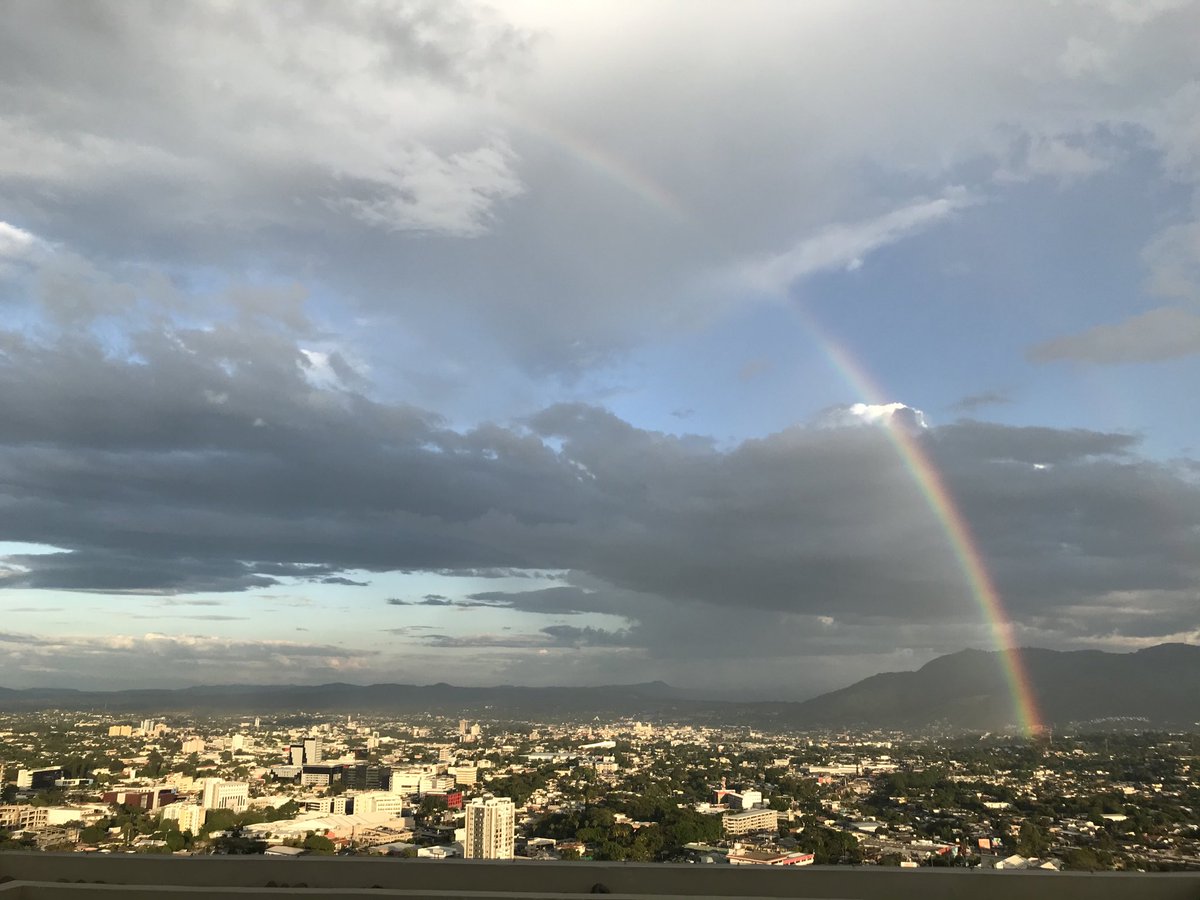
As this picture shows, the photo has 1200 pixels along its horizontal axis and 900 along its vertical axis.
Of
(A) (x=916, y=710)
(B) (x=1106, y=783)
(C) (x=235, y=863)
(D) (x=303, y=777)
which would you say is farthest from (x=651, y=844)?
(A) (x=916, y=710)

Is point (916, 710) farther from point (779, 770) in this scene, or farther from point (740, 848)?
point (740, 848)

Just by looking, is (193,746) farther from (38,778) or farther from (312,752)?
(38,778)

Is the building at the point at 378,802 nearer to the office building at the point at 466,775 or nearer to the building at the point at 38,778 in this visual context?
the office building at the point at 466,775

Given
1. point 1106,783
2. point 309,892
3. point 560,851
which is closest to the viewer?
point 309,892

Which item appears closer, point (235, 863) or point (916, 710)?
point (235, 863)

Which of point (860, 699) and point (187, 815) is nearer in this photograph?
point (187, 815)

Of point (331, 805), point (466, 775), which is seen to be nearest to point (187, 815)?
point (331, 805)
